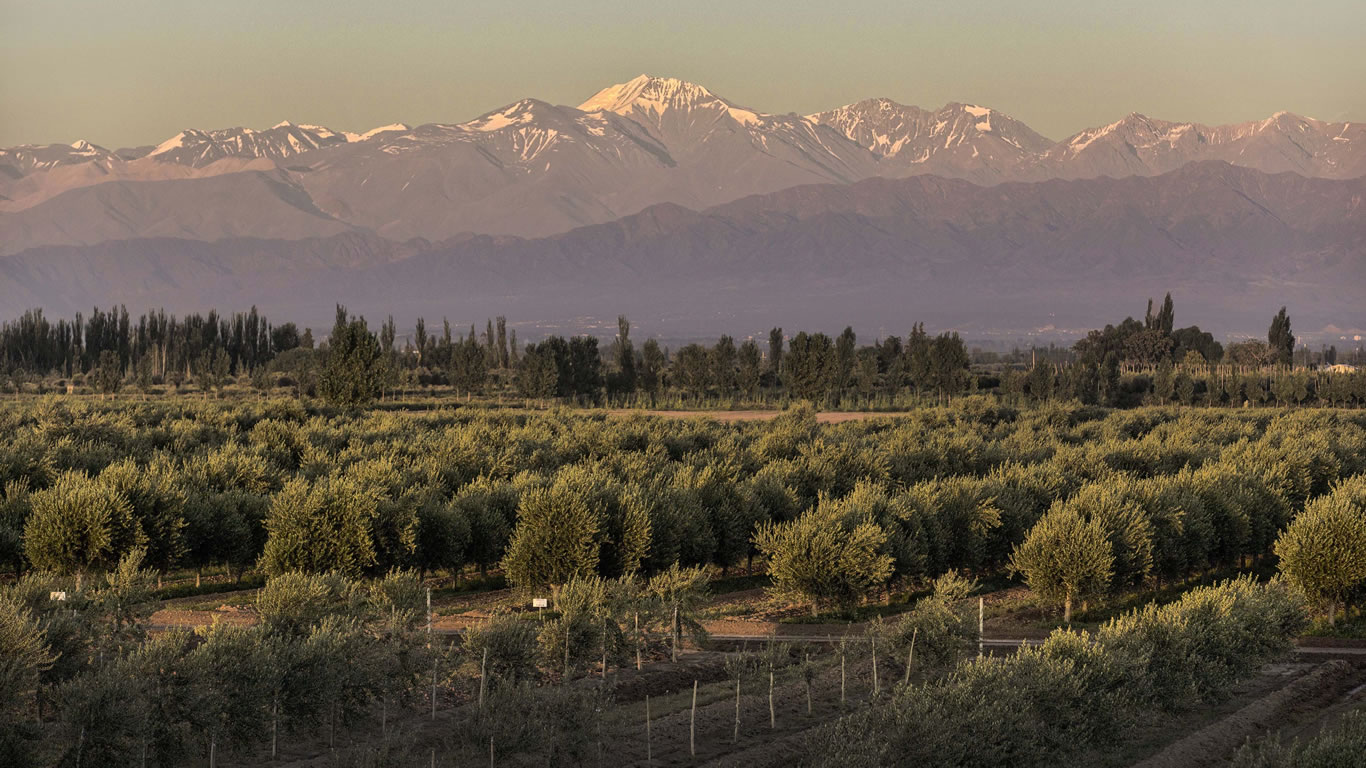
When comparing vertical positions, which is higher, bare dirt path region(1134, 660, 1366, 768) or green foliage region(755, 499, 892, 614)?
green foliage region(755, 499, 892, 614)

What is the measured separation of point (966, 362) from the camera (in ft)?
467

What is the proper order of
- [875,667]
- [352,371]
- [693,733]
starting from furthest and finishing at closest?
[352,371]
[875,667]
[693,733]

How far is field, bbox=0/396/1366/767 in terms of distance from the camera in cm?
2514

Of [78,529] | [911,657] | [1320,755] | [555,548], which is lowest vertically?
[1320,755]

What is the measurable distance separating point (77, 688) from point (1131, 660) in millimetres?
19358

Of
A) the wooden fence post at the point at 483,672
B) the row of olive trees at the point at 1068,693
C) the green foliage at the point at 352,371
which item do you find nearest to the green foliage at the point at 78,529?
the wooden fence post at the point at 483,672

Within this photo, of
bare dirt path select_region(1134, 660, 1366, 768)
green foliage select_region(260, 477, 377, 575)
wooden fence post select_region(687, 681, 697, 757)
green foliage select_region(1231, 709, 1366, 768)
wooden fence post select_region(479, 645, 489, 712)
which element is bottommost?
bare dirt path select_region(1134, 660, 1366, 768)

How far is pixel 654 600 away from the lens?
113ft

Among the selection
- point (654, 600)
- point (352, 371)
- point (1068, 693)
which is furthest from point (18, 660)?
point (352, 371)

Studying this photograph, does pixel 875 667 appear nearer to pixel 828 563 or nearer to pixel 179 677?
pixel 828 563

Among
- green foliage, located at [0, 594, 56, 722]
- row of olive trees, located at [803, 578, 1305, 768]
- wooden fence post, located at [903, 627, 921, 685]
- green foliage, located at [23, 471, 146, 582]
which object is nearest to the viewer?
green foliage, located at [0, 594, 56, 722]

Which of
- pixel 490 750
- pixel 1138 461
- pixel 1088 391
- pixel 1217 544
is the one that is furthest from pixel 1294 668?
pixel 1088 391

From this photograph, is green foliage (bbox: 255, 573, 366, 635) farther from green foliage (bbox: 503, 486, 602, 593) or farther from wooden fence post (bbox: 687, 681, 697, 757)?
green foliage (bbox: 503, 486, 602, 593)

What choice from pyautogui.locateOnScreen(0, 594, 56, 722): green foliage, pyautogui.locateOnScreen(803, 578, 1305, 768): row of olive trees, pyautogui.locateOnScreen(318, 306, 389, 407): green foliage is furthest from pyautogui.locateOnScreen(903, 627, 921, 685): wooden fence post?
pyautogui.locateOnScreen(318, 306, 389, 407): green foliage
